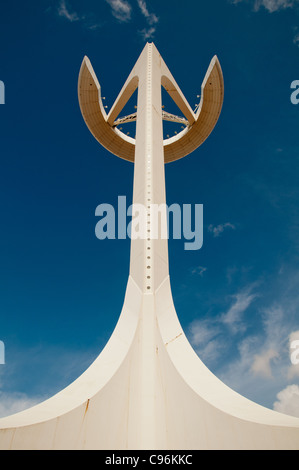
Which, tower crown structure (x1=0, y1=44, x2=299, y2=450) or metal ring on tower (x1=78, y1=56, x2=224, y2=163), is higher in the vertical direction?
metal ring on tower (x1=78, y1=56, x2=224, y2=163)

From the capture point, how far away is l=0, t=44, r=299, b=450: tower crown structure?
5.09m

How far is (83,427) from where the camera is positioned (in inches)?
206

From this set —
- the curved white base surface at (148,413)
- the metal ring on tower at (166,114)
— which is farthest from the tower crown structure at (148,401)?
the metal ring on tower at (166,114)

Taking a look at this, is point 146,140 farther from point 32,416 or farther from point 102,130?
point 32,416

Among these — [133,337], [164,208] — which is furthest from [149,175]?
[133,337]

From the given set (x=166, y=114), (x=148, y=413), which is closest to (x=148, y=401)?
(x=148, y=413)

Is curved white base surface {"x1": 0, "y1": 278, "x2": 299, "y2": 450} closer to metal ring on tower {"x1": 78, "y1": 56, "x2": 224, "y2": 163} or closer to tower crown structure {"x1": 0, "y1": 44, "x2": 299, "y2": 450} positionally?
tower crown structure {"x1": 0, "y1": 44, "x2": 299, "y2": 450}

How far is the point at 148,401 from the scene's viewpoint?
5.43 meters

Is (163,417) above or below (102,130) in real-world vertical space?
below

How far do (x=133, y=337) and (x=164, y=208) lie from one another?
4.07 meters

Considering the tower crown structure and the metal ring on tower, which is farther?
the metal ring on tower

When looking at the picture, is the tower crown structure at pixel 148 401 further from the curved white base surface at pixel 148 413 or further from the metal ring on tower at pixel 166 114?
the metal ring on tower at pixel 166 114

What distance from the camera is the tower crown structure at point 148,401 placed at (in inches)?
200

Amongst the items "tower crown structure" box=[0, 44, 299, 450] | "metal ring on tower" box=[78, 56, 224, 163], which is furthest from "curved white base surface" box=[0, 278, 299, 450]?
"metal ring on tower" box=[78, 56, 224, 163]
